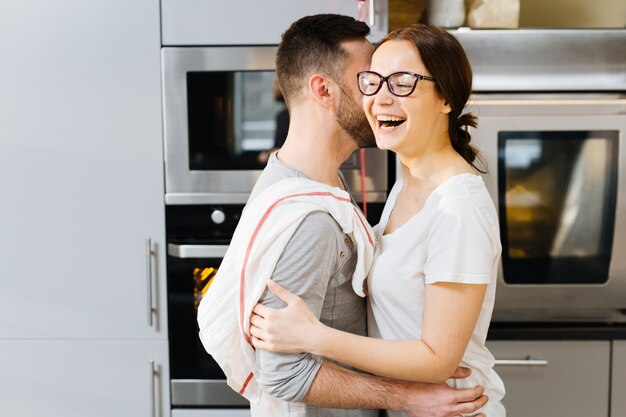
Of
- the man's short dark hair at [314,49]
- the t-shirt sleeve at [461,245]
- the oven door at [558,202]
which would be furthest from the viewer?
the oven door at [558,202]

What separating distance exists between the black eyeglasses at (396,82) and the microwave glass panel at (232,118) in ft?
2.35

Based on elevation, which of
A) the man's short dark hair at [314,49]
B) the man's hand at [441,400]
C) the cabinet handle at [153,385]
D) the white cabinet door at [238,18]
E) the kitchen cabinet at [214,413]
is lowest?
the kitchen cabinet at [214,413]

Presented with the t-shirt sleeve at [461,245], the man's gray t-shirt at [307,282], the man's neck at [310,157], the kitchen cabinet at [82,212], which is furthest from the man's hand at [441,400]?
the kitchen cabinet at [82,212]

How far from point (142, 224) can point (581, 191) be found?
1.26 m

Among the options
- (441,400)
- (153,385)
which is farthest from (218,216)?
(441,400)

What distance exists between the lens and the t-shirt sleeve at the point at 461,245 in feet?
3.63

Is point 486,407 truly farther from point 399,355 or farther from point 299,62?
point 299,62

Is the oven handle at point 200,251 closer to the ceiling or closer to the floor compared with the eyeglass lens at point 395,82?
Answer: closer to the floor

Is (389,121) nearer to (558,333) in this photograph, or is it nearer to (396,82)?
(396,82)

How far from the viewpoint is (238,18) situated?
1.88m

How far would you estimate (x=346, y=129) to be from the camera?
1335mm

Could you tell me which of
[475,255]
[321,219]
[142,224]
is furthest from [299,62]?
[142,224]

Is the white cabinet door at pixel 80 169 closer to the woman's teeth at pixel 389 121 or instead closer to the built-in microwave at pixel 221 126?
the built-in microwave at pixel 221 126

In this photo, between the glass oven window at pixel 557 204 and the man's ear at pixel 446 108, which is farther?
the glass oven window at pixel 557 204
